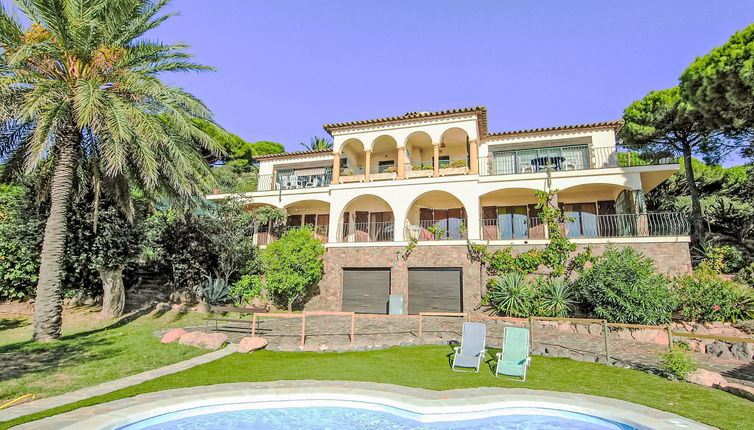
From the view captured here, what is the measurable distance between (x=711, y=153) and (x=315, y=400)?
76.9 feet

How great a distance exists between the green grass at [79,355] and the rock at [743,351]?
13.8 metres

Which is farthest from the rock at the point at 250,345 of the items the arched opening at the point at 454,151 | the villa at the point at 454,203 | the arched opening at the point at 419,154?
the arched opening at the point at 454,151

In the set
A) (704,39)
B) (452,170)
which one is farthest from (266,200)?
(704,39)

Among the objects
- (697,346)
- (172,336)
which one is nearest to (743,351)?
(697,346)

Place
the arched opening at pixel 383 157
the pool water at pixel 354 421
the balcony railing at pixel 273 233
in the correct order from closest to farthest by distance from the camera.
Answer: the pool water at pixel 354 421, the arched opening at pixel 383 157, the balcony railing at pixel 273 233

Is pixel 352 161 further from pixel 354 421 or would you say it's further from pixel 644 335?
pixel 354 421

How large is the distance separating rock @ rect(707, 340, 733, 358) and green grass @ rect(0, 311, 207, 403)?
A: 1353 centimetres

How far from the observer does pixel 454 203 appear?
2161 centimetres

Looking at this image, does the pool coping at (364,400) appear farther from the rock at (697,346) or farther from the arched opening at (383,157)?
the arched opening at (383,157)

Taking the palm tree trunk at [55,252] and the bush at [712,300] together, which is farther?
the bush at [712,300]

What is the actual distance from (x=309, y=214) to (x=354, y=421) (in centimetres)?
1953

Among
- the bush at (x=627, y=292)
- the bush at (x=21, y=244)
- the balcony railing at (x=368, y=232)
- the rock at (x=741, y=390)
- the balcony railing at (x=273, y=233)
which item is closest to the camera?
the rock at (x=741, y=390)

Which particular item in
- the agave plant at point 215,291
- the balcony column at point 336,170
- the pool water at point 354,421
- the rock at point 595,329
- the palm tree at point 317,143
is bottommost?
the pool water at point 354,421

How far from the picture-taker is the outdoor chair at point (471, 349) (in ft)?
27.7
